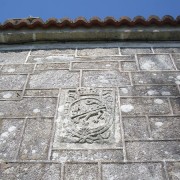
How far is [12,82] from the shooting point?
4.23 m

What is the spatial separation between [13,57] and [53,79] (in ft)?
3.12

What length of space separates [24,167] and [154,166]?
1.19 m

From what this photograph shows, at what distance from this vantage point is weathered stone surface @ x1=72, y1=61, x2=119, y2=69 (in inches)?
176

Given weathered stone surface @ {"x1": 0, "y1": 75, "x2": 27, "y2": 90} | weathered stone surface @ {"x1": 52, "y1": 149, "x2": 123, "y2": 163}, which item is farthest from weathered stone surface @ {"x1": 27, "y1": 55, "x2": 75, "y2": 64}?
weathered stone surface @ {"x1": 52, "y1": 149, "x2": 123, "y2": 163}

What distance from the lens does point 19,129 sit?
3.45 meters

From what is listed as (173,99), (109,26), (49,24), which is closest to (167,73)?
(173,99)

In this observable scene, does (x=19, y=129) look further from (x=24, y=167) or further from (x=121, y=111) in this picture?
(x=121, y=111)

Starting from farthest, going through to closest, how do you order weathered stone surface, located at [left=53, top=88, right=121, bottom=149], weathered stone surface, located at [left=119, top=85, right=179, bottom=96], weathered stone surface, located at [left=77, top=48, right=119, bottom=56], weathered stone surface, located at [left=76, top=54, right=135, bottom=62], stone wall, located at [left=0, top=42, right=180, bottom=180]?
1. weathered stone surface, located at [left=77, top=48, right=119, bottom=56]
2. weathered stone surface, located at [left=76, top=54, right=135, bottom=62]
3. weathered stone surface, located at [left=119, top=85, right=179, bottom=96]
4. weathered stone surface, located at [left=53, top=88, right=121, bottom=149]
5. stone wall, located at [left=0, top=42, right=180, bottom=180]

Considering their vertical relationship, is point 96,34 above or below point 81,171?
above

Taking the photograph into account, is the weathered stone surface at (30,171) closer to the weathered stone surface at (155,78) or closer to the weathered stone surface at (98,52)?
the weathered stone surface at (155,78)

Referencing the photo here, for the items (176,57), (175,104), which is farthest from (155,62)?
(175,104)

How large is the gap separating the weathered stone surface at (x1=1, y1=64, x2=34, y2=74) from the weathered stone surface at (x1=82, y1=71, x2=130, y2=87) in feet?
2.58

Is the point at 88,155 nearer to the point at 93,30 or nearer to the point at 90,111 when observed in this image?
the point at 90,111

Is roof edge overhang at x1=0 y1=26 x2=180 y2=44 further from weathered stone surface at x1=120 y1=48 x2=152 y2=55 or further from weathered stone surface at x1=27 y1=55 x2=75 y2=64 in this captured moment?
weathered stone surface at x1=27 y1=55 x2=75 y2=64
